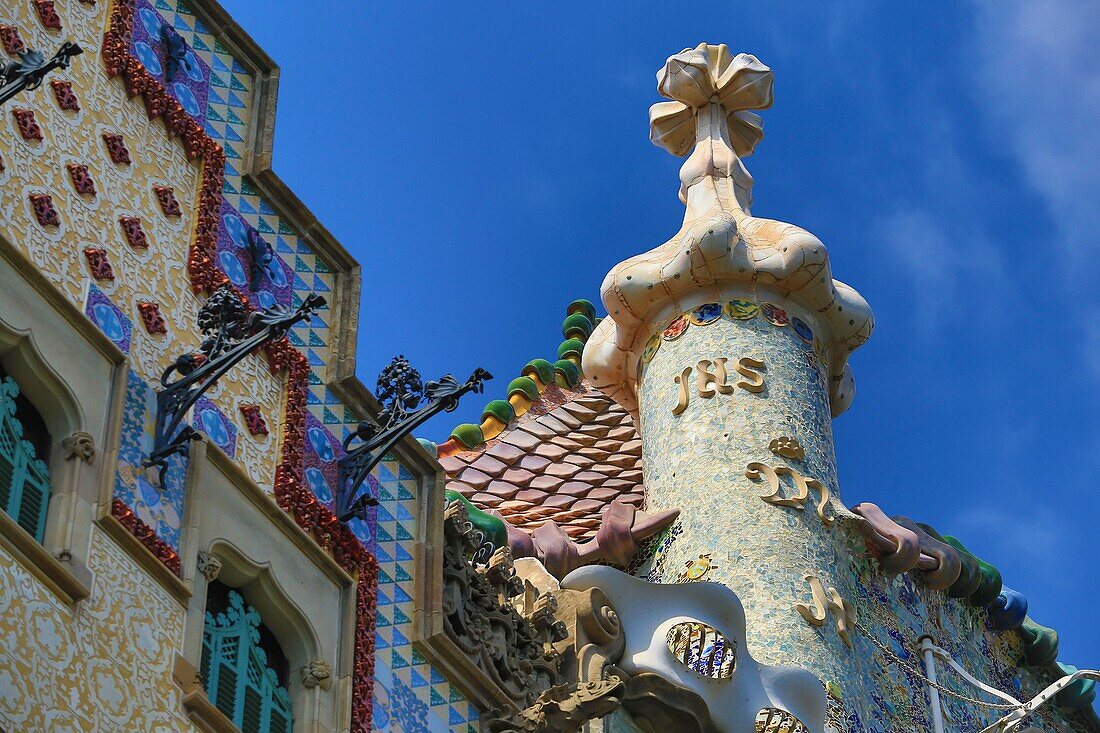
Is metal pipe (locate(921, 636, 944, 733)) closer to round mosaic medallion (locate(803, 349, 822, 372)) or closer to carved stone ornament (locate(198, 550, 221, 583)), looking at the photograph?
round mosaic medallion (locate(803, 349, 822, 372))

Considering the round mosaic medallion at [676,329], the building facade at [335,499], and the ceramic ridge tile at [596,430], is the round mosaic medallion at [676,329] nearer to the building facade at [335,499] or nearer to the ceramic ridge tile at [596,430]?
the building facade at [335,499]

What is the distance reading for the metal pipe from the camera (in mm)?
15039

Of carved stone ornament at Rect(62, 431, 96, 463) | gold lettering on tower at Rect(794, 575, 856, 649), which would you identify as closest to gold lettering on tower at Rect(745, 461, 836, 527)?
gold lettering on tower at Rect(794, 575, 856, 649)

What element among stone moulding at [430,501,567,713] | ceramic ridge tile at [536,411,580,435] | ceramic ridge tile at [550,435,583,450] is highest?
ceramic ridge tile at [536,411,580,435]

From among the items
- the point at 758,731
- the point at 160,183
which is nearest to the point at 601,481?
the point at 758,731

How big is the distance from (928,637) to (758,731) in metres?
3.10

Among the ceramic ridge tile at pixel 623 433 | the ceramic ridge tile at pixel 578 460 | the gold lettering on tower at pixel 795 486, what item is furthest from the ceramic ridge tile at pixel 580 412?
the gold lettering on tower at pixel 795 486

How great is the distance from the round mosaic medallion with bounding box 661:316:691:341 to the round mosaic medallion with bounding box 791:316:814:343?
67 centimetres

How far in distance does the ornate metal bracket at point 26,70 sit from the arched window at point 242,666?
2152 mm

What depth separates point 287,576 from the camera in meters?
10.9

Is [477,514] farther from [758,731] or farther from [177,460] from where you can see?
[177,460]

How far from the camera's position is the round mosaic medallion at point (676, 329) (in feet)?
52.5

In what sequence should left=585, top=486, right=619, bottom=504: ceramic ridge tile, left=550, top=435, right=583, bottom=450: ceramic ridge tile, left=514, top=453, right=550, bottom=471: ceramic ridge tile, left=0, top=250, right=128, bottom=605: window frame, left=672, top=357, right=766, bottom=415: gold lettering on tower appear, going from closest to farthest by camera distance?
left=0, top=250, right=128, bottom=605: window frame → left=672, top=357, right=766, bottom=415: gold lettering on tower → left=585, top=486, right=619, bottom=504: ceramic ridge tile → left=514, top=453, right=550, bottom=471: ceramic ridge tile → left=550, top=435, right=583, bottom=450: ceramic ridge tile

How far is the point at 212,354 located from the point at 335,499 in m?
1.25
